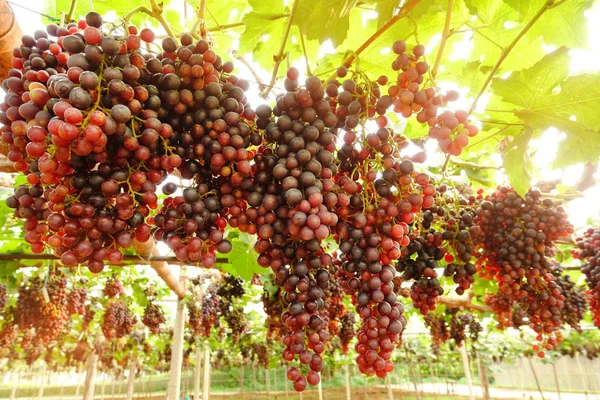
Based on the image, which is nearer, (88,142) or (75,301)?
(88,142)

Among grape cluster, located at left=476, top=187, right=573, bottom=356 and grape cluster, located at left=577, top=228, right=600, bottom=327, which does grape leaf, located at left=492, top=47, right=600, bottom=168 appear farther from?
grape cluster, located at left=577, top=228, right=600, bottom=327

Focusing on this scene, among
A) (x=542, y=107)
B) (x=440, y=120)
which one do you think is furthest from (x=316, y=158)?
(x=542, y=107)

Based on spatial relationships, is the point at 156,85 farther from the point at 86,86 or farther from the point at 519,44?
the point at 519,44

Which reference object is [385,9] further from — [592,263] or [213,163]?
[592,263]

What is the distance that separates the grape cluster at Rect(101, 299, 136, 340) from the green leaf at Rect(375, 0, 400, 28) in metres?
7.82

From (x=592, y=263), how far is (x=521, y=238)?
1.53 metres

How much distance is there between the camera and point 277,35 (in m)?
2.24

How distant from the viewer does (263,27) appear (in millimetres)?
2111

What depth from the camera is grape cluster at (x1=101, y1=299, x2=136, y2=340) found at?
8.12 metres

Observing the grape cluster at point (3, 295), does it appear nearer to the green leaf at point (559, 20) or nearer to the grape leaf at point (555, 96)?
the grape leaf at point (555, 96)

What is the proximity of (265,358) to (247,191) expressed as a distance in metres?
17.7

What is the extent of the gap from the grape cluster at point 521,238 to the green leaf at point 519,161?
0.73 meters

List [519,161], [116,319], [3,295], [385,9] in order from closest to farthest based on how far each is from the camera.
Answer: [385,9], [519,161], [3,295], [116,319]

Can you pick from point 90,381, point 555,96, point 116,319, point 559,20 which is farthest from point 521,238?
point 90,381
